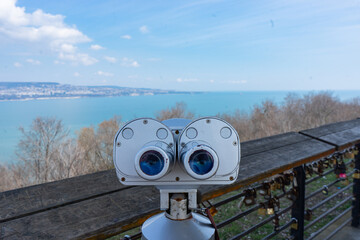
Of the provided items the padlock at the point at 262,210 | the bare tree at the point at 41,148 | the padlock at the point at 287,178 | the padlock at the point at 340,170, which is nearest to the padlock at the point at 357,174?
the padlock at the point at 340,170

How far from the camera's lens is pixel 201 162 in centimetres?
56

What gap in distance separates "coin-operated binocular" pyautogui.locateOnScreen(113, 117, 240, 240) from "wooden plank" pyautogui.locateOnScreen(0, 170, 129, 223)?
25 cm

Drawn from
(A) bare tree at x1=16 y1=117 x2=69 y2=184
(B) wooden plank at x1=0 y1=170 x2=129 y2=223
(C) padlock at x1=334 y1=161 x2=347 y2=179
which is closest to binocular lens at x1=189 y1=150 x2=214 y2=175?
(B) wooden plank at x1=0 y1=170 x2=129 y2=223

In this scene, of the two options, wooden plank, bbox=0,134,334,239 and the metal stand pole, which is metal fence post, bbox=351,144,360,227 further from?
the metal stand pole

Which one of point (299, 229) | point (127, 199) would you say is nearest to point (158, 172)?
point (127, 199)

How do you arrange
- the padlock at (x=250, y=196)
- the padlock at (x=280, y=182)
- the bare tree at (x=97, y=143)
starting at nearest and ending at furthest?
the padlock at (x=250, y=196), the padlock at (x=280, y=182), the bare tree at (x=97, y=143)

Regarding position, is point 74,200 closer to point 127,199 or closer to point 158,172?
point 127,199

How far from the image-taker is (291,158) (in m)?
1.14

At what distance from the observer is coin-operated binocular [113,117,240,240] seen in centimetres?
56

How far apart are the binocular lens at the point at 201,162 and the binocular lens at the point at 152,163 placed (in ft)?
0.20

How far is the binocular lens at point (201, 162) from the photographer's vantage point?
0.55 meters

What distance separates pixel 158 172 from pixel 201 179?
9 centimetres

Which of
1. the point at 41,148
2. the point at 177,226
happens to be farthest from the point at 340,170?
the point at 41,148

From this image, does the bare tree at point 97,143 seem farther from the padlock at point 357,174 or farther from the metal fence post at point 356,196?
the padlock at point 357,174
